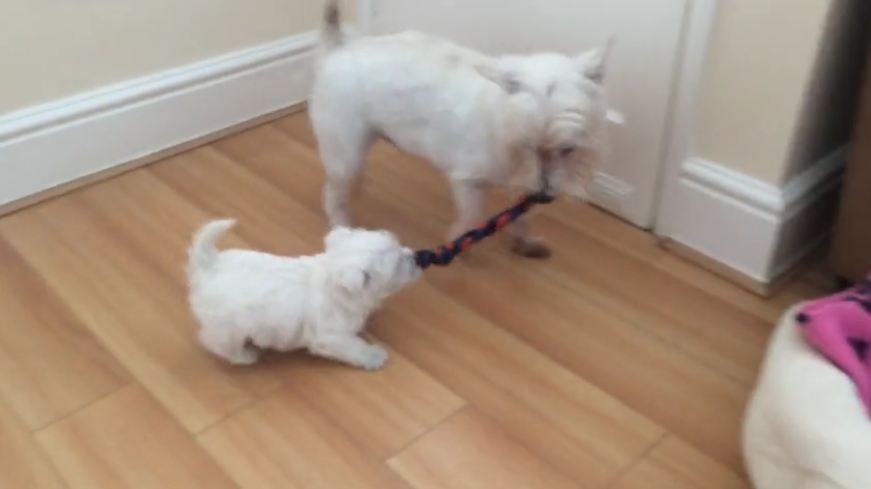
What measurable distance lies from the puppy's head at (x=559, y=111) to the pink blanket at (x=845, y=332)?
451 mm

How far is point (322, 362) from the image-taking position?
1.58 meters

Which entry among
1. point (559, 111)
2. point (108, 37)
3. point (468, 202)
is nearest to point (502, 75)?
point (559, 111)

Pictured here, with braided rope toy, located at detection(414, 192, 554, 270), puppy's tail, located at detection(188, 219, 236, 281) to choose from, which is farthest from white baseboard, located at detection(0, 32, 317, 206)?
braided rope toy, located at detection(414, 192, 554, 270)

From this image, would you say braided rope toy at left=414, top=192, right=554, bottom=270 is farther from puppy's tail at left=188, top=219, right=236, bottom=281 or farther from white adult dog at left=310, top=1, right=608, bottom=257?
puppy's tail at left=188, top=219, right=236, bottom=281

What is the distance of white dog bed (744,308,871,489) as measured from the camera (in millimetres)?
1062

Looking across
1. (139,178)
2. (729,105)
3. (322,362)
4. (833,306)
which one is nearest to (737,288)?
(729,105)

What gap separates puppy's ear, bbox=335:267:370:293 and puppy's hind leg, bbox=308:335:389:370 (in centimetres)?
13

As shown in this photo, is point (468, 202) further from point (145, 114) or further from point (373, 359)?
point (145, 114)

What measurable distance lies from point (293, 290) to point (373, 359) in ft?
0.67

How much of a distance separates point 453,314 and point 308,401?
353mm

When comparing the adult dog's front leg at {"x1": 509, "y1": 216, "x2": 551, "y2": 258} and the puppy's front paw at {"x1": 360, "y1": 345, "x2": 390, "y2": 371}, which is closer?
the puppy's front paw at {"x1": 360, "y1": 345, "x2": 390, "y2": 371}

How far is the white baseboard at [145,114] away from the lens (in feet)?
6.48

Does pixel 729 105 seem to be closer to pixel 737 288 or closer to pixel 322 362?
pixel 737 288

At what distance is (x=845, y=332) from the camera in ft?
4.09
